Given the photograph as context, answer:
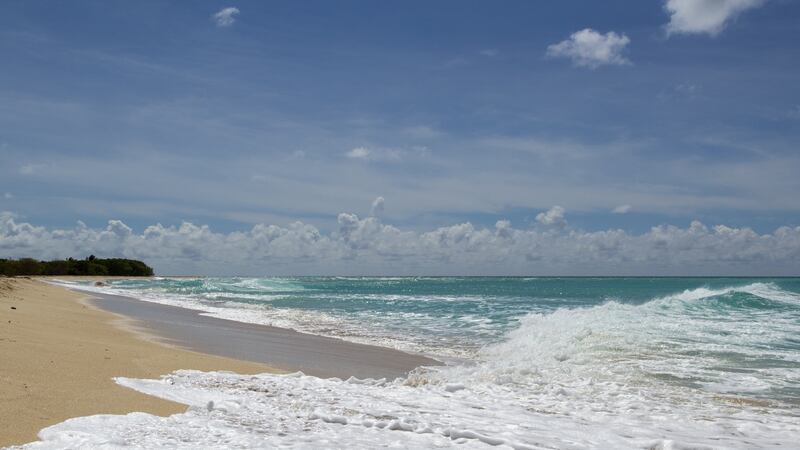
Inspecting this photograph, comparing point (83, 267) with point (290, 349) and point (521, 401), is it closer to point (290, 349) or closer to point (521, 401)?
point (290, 349)

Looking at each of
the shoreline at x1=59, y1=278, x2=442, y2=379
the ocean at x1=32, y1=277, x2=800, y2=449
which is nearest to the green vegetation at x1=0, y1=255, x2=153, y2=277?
the shoreline at x1=59, y1=278, x2=442, y2=379

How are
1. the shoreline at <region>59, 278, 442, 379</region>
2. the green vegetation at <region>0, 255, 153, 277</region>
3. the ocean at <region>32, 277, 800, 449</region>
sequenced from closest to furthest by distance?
the ocean at <region>32, 277, 800, 449</region> < the shoreline at <region>59, 278, 442, 379</region> < the green vegetation at <region>0, 255, 153, 277</region>

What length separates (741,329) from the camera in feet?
53.9

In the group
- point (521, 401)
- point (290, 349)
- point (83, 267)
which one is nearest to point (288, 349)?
point (290, 349)

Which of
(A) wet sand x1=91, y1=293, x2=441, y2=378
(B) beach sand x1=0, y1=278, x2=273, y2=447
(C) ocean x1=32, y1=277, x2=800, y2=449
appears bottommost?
(A) wet sand x1=91, y1=293, x2=441, y2=378

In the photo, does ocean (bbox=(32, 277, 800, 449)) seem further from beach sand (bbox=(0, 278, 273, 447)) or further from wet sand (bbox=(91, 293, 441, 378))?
wet sand (bbox=(91, 293, 441, 378))

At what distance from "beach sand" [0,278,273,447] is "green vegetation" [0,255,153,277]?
222 ft

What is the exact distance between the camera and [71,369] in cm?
731

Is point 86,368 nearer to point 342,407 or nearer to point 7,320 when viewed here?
point 342,407

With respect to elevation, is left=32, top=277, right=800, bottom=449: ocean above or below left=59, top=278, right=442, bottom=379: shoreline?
above

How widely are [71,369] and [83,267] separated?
347 ft

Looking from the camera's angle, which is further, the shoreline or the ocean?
the shoreline

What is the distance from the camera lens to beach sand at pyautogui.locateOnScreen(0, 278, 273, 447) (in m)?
5.24

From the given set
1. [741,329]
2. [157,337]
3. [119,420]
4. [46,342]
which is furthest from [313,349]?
[741,329]
